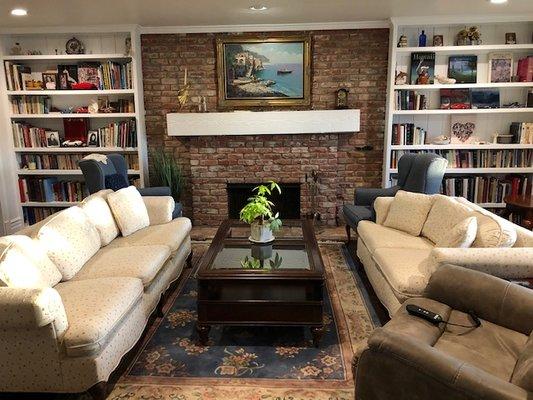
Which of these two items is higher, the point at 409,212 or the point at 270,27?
the point at 270,27

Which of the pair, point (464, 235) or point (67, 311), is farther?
point (464, 235)

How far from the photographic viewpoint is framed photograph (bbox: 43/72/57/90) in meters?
5.01

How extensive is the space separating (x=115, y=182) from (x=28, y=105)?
181 centimetres

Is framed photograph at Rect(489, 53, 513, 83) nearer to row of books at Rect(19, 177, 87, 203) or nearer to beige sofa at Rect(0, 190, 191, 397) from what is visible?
beige sofa at Rect(0, 190, 191, 397)

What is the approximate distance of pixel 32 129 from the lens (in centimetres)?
511

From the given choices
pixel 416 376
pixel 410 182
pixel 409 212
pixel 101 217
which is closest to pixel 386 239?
pixel 409 212

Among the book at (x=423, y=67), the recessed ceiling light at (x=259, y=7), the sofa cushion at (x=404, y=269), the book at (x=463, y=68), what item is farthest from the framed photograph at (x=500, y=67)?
the sofa cushion at (x=404, y=269)

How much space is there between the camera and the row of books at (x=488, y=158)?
490 cm

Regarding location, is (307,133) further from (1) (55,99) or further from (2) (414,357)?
(2) (414,357)

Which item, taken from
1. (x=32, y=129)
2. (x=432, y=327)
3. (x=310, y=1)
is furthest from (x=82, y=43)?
(x=432, y=327)

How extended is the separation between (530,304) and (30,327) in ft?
7.44

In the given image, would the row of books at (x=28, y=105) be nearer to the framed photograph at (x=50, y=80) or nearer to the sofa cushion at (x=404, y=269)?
the framed photograph at (x=50, y=80)

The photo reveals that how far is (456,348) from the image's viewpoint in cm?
175

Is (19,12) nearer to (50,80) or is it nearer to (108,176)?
(50,80)
